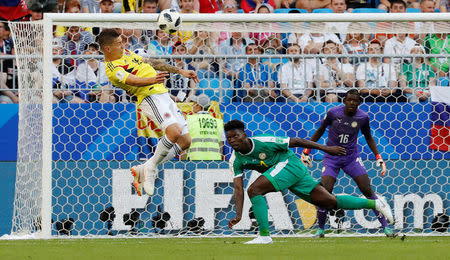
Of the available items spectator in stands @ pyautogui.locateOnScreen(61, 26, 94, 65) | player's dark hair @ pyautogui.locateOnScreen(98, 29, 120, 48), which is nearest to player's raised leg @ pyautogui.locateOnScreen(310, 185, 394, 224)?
player's dark hair @ pyautogui.locateOnScreen(98, 29, 120, 48)

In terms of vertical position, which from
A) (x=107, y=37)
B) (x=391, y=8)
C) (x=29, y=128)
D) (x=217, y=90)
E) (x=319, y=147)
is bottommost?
(x=319, y=147)

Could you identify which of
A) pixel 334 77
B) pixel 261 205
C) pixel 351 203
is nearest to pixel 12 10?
pixel 334 77

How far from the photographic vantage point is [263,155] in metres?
8.98

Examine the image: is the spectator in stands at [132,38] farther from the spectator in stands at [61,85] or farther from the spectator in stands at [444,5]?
the spectator in stands at [444,5]

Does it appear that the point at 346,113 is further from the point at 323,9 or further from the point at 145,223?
the point at 323,9

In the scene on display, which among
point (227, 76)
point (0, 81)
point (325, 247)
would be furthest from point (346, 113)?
point (0, 81)

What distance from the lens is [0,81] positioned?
11.5m

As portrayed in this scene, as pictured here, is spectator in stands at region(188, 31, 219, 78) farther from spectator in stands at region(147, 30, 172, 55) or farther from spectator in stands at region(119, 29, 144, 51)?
spectator in stands at region(119, 29, 144, 51)

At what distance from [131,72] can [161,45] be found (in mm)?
2722

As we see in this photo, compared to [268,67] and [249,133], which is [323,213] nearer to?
[249,133]

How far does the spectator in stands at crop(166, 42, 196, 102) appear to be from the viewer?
38.0 feet

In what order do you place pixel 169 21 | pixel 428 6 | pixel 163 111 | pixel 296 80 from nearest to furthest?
pixel 163 111 < pixel 169 21 < pixel 296 80 < pixel 428 6

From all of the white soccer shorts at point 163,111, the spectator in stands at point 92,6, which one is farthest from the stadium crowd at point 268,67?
the white soccer shorts at point 163,111

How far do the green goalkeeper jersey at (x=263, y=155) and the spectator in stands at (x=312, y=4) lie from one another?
6.33 m
